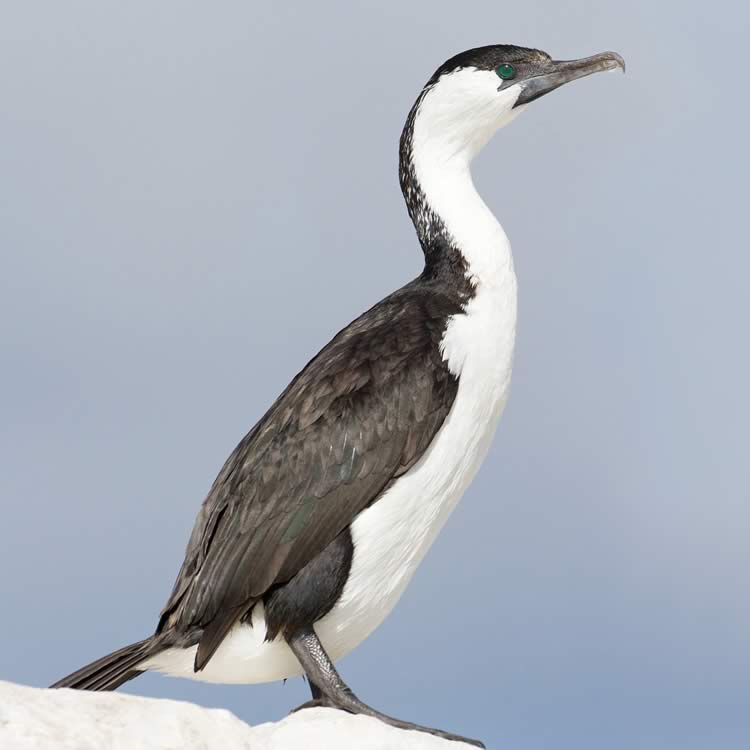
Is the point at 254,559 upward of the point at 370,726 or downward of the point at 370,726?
upward

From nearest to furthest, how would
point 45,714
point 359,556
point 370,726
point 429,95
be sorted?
point 45,714 → point 370,726 → point 359,556 → point 429,95

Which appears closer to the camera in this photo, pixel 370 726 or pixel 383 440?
pixel 370 726

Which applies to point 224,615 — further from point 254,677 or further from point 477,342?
point 477,342

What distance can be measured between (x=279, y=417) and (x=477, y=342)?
3.64 feet

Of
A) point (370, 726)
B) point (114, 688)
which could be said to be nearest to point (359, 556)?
point (370, 726)

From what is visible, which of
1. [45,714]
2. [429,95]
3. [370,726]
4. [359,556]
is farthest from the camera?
[429,95]

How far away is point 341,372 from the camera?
282 inches

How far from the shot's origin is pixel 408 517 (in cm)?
701

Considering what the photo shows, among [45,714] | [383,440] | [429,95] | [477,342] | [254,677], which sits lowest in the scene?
[45,714]

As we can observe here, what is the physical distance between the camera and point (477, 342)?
23.8ft

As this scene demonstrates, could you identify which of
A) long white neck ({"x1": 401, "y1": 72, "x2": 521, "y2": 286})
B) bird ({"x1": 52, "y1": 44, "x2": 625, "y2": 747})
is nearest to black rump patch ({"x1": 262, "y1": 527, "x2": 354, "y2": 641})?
→ bird ({"x1": 52, "y1": 44, "x2": 625, "y2": 747})

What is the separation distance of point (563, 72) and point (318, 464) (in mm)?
2864

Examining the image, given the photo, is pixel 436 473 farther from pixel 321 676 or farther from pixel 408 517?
pixel 321 676

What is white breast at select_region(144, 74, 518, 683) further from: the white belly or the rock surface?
the rock surface
